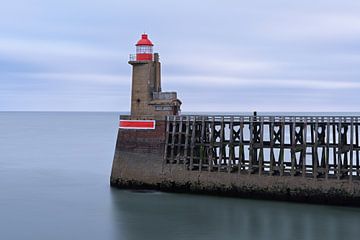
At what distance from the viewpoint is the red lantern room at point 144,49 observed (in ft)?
109

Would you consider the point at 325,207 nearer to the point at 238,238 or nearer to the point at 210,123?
the point at 238,238

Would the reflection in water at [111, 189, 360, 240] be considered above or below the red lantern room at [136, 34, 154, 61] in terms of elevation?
below

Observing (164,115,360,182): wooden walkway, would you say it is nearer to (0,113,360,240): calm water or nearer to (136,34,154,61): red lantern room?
(0,113,360,240): calm water

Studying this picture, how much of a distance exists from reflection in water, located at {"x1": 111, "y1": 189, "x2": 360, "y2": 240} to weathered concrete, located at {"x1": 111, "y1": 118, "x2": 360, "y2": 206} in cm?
49

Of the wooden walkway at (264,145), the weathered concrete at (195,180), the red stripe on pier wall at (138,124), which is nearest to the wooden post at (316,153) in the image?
the wooden walkway at (264,145)

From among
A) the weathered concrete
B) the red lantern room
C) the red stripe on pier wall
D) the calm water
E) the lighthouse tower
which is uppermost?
the red lantern room

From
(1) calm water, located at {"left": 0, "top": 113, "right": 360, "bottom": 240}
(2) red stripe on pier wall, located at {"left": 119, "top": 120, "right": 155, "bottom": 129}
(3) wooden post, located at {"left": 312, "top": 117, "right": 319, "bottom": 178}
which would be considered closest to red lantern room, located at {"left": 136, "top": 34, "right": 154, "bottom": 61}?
(2) red stripe on pier wall, located at {"left": 119, "top": 120, "right": 155, "bottom": 129}

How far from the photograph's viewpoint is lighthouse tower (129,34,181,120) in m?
32.5

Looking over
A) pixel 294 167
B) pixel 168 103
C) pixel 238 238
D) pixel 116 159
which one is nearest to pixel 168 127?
pixel 168 103

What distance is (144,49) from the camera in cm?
3331

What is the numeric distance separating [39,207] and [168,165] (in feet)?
23.9

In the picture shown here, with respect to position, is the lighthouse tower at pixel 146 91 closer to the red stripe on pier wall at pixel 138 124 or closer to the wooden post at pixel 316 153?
the red stripe on pier wall at pixel 138 124

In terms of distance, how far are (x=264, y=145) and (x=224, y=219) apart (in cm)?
528

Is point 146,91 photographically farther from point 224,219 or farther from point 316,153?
point 316,153
